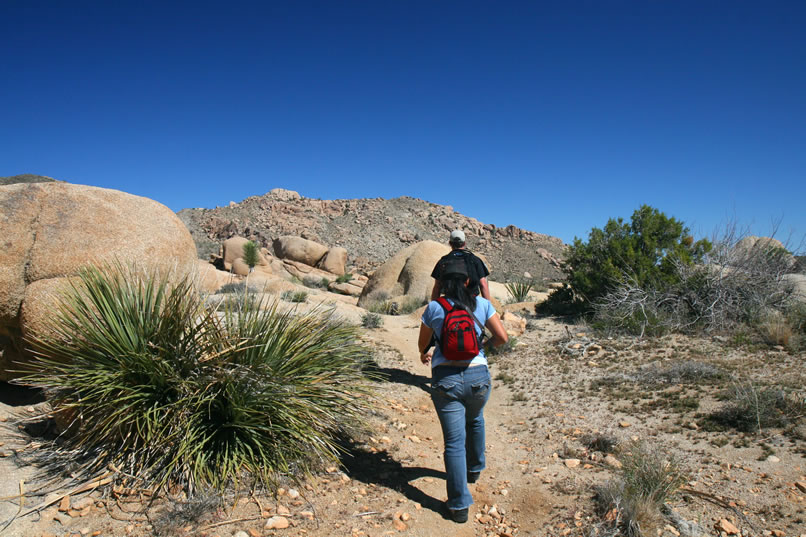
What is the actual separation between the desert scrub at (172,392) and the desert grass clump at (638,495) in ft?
6.59

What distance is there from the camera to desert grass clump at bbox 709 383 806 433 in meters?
4.45

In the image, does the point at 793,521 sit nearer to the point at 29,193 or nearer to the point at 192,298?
the point at 192,298

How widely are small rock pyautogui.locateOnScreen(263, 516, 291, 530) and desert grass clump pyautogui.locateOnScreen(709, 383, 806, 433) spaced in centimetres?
405

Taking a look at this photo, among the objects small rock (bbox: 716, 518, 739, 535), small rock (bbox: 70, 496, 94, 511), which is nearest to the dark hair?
small rock (bbox: 716, 518, 739, 535)

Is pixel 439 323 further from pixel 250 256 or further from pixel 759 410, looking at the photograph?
pixel 250 256

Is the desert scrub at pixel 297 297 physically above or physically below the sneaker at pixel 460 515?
above

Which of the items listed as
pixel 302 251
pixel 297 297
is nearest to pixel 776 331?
pixel 297 297

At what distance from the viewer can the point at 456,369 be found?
318cm

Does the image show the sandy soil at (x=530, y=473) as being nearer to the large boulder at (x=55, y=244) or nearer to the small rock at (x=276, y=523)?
the small rock at (x=276, y=523)

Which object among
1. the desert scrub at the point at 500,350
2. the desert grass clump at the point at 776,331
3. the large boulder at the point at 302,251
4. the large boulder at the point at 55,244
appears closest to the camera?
the large boulder at the point at 55,244

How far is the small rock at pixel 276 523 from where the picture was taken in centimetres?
306

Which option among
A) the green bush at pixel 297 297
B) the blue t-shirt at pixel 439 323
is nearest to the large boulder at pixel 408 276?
the green bush at pixel 297 297

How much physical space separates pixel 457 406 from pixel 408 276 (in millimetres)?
11925

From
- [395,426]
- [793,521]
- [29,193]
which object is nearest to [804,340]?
[793,521]
